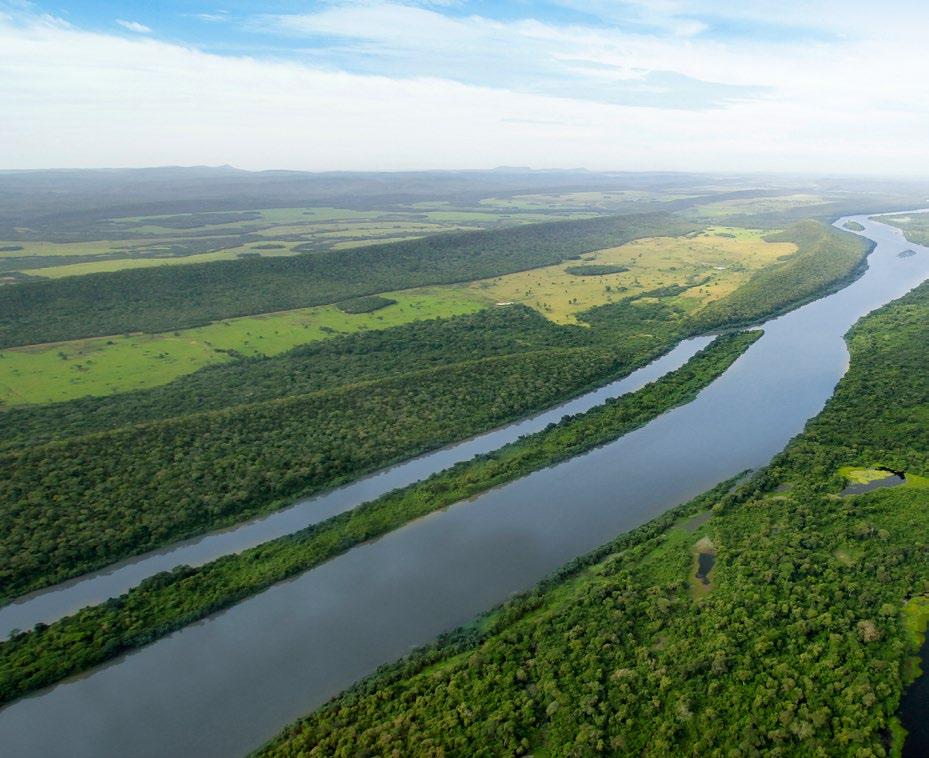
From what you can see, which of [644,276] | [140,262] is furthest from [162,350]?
[644,276]

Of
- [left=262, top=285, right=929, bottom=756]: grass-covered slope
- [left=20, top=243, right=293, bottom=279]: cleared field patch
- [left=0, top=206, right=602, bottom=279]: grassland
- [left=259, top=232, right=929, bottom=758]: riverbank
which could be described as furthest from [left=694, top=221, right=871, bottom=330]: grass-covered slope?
[left=20, top=243, right=293, bottom=279]: cleared field patch

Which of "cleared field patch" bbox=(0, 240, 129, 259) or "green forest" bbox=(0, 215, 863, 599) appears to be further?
"cleared field patch" bbox=(0, 240, 129, 259)

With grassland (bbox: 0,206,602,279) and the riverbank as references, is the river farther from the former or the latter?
grassland (bbox: 0,206,602,279)

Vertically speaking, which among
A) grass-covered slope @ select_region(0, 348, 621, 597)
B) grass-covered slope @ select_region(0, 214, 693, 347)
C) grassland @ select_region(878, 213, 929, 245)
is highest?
grassland @ select_region(878, 213, 929, 245)

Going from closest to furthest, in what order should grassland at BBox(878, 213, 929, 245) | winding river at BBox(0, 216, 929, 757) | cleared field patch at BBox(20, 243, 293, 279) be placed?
winding river at BBox(0, 216, 929, 757), cleared field patch at BBox(20, 243, 293, 279), grassland at BBox(878, 213, 929, 245)

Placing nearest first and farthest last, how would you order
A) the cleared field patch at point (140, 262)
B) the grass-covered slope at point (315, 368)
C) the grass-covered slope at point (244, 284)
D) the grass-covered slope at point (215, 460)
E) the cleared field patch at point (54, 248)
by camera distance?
the grass-covered slope at point (215, 460)
the grass-covered slope at point (315, 368)
the grass-covered slope at point (244, 284)
the cleared field patch at point (140, 262)
the cleared field patch at point (54, 248)

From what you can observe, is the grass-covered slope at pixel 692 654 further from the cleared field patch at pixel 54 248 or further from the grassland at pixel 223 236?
the cleared field patch at pixel 54 248

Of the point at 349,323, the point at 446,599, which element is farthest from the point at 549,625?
the point at 349,323

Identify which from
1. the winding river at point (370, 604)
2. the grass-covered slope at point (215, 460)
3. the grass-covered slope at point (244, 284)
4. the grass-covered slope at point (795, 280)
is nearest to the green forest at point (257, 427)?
the grass-covered slope at point (215, 460)
